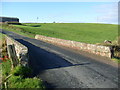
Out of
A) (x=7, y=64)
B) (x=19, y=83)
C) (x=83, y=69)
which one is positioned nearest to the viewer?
(x=19, y=83)

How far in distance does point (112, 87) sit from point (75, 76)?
80.2 inches

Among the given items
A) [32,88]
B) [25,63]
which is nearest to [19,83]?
[32,88]

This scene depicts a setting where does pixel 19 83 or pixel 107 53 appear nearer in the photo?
pixel 19 83

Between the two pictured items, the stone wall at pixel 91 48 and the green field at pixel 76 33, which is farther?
the green field at pixel 76 33

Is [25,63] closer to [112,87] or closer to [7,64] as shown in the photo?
[7,64]

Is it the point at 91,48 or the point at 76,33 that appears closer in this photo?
the point at 91,48

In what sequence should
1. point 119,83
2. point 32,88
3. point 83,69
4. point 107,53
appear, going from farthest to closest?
1. point 107,53
2. point 83,69
3. point 119,83
4. point 32,88

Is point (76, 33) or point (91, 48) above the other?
point (76, 33)

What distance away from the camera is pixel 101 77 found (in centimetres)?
875

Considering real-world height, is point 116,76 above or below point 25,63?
below

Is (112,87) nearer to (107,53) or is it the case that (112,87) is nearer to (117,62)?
(117,62)

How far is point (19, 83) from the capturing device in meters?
7.23

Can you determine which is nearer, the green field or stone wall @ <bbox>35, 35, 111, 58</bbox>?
stone wall @ <bbox>35, 35, 111, 58</bbox>

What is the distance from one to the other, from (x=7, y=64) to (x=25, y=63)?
3.22 meters
